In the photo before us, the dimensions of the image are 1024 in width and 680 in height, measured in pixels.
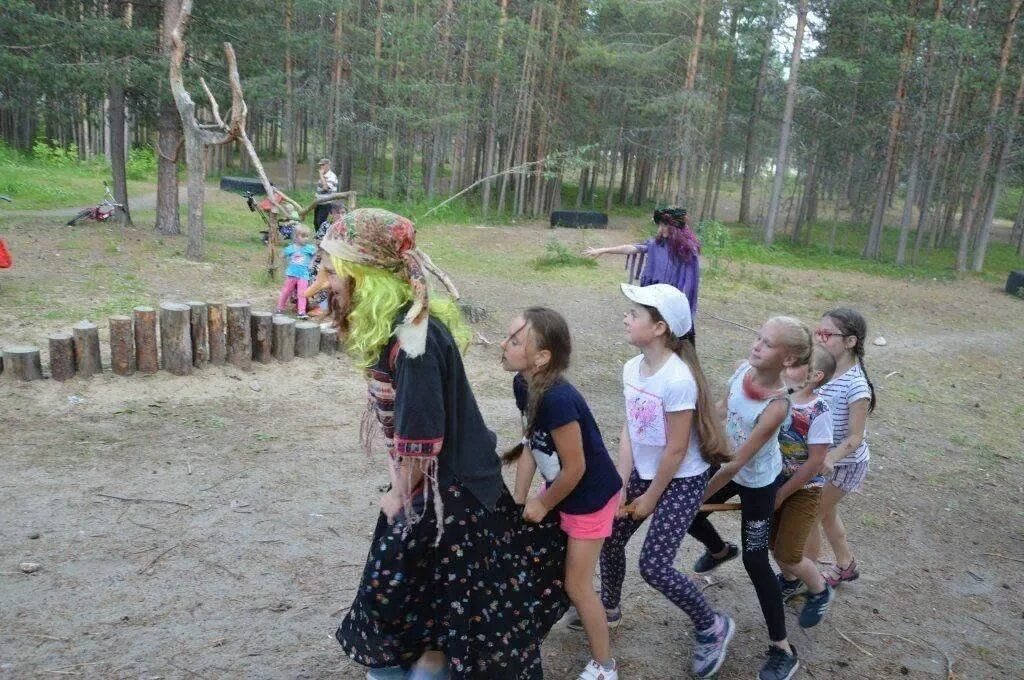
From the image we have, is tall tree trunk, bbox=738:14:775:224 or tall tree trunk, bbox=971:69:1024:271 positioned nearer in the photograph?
tall tree trunk, bbox=971:69:1024:271

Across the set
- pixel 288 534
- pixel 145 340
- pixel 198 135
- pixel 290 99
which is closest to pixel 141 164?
pixel 290 99

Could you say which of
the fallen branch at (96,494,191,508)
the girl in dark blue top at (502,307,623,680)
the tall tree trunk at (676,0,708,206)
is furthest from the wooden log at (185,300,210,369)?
the tall tree trunk at (676,0,708,206)

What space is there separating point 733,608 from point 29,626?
306 cm

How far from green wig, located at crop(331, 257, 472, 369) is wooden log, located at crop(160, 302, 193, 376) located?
418cm

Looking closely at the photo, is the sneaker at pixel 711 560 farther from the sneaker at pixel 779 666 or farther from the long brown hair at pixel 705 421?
the long brown hair at pixel 705 421

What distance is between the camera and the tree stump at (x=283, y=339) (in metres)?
6.55

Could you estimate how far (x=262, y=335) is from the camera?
6465mm

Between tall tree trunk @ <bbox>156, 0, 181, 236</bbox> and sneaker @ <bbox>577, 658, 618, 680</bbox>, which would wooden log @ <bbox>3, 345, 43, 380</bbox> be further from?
tall tree trunk @ <bbox>156, 0, 181, 236</bbox>

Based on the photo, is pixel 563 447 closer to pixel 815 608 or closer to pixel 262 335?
pixel 815 608

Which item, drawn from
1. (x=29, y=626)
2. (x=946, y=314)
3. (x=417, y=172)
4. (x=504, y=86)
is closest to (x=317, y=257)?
(x=29, y=626)

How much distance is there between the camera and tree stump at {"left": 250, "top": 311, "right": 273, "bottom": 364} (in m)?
6.45

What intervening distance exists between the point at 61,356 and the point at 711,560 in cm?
486

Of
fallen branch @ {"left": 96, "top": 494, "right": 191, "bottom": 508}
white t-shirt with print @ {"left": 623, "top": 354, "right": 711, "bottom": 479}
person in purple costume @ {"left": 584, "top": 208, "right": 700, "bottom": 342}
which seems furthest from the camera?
person in purple costume @ {"left": 584, "top": 208, "right": 700, "bottom": 342}

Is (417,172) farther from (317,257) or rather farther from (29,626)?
(29,626)
